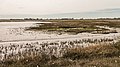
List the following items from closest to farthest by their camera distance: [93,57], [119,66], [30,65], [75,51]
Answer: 1. [119,66]
2. [30,65]
3. [93,57]
4. [75,51]

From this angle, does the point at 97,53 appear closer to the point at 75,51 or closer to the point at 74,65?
the point at 75,51

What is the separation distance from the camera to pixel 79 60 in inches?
599

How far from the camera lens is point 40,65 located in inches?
541

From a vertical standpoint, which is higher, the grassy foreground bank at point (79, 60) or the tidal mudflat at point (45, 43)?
the grassy foreground bank at point (79, 60)

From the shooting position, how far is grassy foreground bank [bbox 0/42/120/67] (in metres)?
13.7

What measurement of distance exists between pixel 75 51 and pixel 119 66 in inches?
205

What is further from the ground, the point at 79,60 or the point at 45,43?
the point at 79,60

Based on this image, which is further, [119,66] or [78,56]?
[78,56]

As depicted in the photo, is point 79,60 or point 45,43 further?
point 45,43

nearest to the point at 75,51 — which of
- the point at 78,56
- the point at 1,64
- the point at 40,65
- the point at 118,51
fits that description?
the point at 78,56

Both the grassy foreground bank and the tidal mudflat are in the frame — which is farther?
the tidal mudflat

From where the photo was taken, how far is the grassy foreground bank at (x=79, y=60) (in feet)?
44.9

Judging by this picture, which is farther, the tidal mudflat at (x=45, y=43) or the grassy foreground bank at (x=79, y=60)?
the tidal mudflat at (x=45, y=43)

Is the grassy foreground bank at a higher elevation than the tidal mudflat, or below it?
higher
